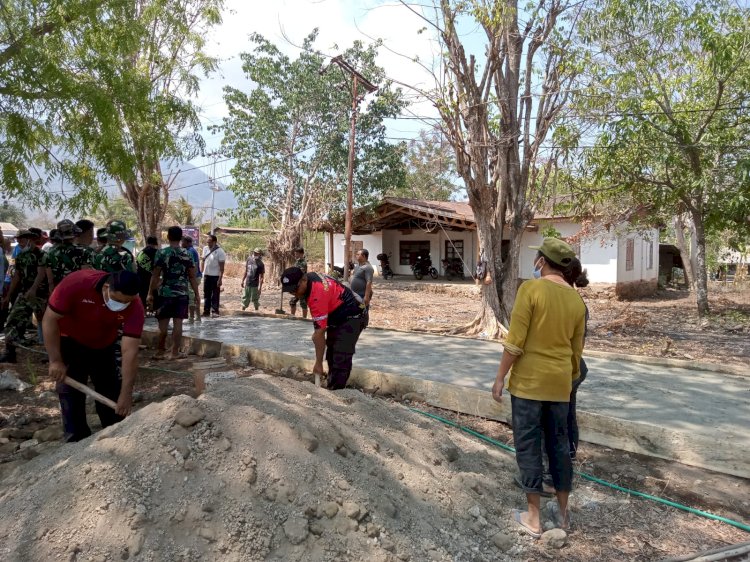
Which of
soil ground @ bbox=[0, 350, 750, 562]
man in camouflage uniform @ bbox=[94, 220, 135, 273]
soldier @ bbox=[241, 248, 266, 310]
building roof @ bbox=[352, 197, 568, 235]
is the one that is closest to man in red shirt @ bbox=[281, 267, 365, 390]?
soil ground @ bbox=[0, 350, 750, 562]

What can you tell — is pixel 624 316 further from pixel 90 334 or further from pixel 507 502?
pixel 90 334

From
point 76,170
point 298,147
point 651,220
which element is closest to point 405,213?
point 298,147

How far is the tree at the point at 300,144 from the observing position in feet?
61.5

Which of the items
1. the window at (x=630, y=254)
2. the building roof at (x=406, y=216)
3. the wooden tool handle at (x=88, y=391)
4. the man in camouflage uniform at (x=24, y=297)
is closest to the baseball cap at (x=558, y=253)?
the wooden tool handle at (x=88, y=391)

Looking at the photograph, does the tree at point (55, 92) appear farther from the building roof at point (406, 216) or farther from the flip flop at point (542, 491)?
the building roof at point (406, 216)

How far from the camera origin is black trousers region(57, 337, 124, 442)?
11.9ft

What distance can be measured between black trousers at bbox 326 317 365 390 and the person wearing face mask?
1.83 m

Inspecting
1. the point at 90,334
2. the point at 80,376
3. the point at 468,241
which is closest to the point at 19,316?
the point at 80,376

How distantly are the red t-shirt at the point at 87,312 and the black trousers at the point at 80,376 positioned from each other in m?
0.08

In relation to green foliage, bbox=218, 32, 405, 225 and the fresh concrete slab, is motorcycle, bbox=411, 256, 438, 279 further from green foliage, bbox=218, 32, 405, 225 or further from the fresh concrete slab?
the fresh concrete slab

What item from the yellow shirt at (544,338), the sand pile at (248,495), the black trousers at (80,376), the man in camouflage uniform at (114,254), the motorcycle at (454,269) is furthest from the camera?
the motorcycle at (454,269)

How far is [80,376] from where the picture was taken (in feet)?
12.1

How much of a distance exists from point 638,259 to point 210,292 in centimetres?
1673

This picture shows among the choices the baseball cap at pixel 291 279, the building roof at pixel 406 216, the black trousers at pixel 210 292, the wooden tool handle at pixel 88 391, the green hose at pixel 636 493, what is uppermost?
the building roof at pixel 406 216
